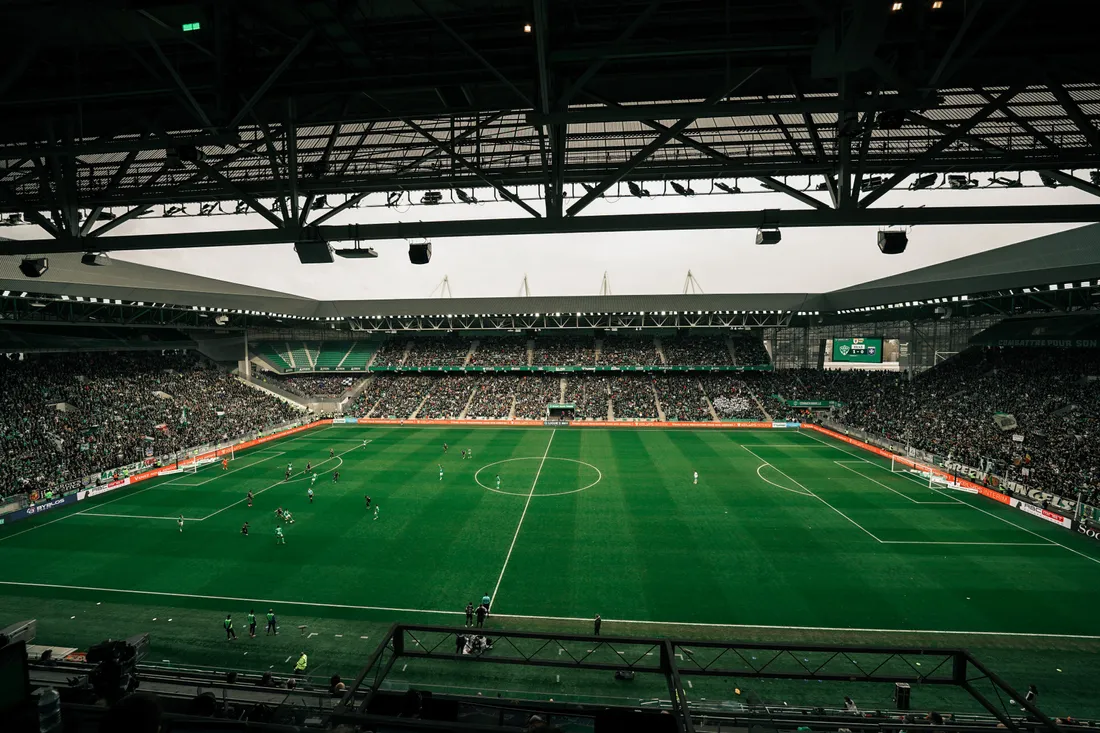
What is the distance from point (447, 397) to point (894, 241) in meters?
57.1

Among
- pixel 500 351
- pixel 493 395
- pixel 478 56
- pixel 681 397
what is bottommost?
pixel 493 395

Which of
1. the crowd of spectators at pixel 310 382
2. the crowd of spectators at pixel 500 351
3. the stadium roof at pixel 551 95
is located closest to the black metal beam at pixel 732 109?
the stadium roof at pixel 551 95

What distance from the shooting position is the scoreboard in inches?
2110

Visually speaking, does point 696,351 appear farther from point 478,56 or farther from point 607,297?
point 478,56

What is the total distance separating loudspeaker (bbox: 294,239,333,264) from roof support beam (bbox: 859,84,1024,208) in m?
8.26

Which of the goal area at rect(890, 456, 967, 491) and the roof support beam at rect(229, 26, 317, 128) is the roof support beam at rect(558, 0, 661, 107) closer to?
the roof support beam at rect(229, 26, 317, 128)

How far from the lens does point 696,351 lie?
66.3 metres

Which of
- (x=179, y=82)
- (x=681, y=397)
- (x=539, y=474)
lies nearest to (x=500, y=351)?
(x=681, y=397)

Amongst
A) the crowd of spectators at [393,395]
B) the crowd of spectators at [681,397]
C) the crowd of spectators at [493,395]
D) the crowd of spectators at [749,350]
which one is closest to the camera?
the crowd of spectators at [681,397]

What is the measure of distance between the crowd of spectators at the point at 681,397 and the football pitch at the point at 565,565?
21298 millimetres

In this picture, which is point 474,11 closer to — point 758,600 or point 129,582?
point 758,600

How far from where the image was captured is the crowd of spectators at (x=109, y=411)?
32.2m

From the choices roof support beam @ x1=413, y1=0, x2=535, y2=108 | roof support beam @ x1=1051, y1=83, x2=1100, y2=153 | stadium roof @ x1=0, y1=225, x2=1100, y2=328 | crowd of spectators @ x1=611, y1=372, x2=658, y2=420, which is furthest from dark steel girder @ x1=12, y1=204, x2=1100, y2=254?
crowd of spectators @ x1=611, y1=372, x2=658, y2=420

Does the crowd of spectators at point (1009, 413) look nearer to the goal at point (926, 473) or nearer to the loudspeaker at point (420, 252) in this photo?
the goal at point (926, 473)
